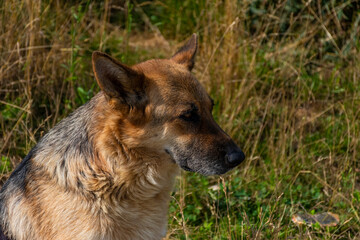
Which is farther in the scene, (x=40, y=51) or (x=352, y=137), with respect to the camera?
(x=40, y=51)

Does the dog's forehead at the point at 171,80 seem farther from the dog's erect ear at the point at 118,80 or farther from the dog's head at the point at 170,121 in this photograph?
the dog's erect ear at the point at 118,80

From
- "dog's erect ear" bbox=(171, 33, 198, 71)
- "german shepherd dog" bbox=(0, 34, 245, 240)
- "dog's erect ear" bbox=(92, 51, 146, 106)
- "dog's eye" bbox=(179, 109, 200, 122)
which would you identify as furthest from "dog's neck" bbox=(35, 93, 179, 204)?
"dog's erect ear" bbox=(171, 33, 198, 71)

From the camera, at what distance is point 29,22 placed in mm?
5727

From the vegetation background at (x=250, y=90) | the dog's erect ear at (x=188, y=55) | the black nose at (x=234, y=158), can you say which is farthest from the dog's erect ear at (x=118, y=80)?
the vegetation background at (x=250, y=90)

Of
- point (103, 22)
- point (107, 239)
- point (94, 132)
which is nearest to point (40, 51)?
point (103, 22)

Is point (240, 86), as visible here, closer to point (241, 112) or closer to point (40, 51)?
point (241, 112)

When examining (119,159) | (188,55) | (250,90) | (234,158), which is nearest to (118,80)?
(119,159)

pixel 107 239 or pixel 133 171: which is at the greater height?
pixel 133 171

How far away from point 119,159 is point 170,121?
412mm

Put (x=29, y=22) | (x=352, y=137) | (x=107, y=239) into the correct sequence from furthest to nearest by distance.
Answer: (x=29, y=22) → (x=352, y=137) → (x=107, y=239)

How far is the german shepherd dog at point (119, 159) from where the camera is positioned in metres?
3.34

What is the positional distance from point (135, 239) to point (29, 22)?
3188 millimetres

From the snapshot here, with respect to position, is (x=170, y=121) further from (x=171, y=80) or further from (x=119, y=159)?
(x=119, y=159)

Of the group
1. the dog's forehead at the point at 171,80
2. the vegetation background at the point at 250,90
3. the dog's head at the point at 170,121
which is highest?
the dog's forehead at the point at 171,80
